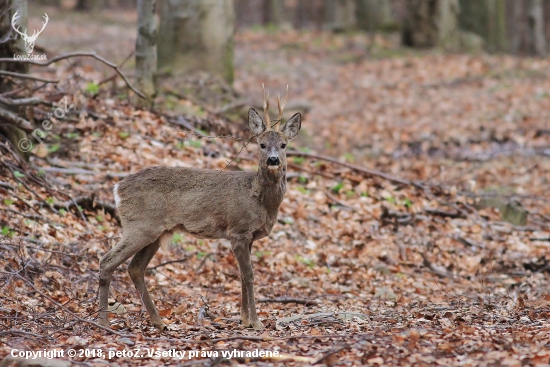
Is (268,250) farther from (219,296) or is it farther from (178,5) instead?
(178,5)

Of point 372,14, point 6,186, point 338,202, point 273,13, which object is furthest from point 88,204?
point 273,13

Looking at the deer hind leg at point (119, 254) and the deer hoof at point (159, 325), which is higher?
the deer hind leg at point (119, 254)

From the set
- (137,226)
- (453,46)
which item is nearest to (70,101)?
(137,226)

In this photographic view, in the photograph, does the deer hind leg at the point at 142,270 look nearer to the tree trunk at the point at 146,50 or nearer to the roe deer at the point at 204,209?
the roe deer at the point at 204,209

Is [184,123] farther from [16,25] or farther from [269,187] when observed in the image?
[269,187]

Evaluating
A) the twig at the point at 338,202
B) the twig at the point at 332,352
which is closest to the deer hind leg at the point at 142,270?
the twig at the point at 332,352

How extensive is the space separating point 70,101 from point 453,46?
50.1 ft

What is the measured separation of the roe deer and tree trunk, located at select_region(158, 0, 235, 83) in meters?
7.25

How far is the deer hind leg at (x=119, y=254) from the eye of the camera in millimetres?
6672

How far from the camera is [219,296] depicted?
8219 millimetres

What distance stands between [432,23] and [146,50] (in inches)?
530

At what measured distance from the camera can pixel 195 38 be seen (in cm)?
1407

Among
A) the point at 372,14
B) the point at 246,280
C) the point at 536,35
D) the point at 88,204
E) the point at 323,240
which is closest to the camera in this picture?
the point at 246,280

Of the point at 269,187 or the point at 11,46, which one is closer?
the point at 269,187
